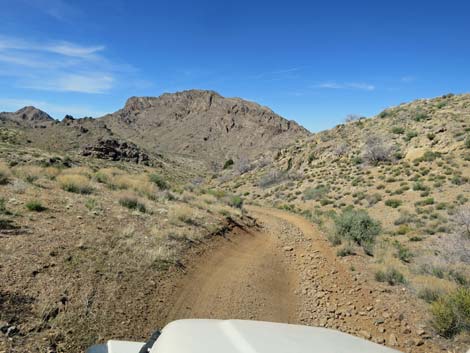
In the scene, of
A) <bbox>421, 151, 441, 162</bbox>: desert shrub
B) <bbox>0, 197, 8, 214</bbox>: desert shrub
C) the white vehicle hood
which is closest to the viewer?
the white vehicle hood

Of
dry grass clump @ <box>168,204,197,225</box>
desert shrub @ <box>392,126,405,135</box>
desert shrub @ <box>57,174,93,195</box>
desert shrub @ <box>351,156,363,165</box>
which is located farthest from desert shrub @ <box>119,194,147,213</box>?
desert shrub @ <box>392,126,405,135</box>

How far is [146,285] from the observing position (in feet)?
23.7

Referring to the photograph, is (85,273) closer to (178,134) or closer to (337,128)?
(337,128)

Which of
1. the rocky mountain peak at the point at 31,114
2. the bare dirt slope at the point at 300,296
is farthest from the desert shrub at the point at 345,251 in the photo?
the rocky mountain peak at the point at 31,114

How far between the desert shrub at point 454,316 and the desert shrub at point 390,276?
2.44 m

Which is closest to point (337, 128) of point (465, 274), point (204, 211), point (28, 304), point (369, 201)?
point (369, 201)

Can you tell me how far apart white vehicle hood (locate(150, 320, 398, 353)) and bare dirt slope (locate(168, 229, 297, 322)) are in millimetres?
3788

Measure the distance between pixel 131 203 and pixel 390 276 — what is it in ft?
31.0

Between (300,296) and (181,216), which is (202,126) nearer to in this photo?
(181,216)

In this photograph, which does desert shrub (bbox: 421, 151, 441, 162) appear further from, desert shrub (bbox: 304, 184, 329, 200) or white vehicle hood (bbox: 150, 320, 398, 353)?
white vehicle hood (bbox: 150, 320, 398, 353)

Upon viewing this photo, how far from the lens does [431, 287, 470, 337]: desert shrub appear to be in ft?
19.3

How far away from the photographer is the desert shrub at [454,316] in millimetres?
5895

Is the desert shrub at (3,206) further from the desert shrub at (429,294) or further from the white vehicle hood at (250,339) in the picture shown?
the desert shrub at (429,294)

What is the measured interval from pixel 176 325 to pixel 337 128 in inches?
1909
